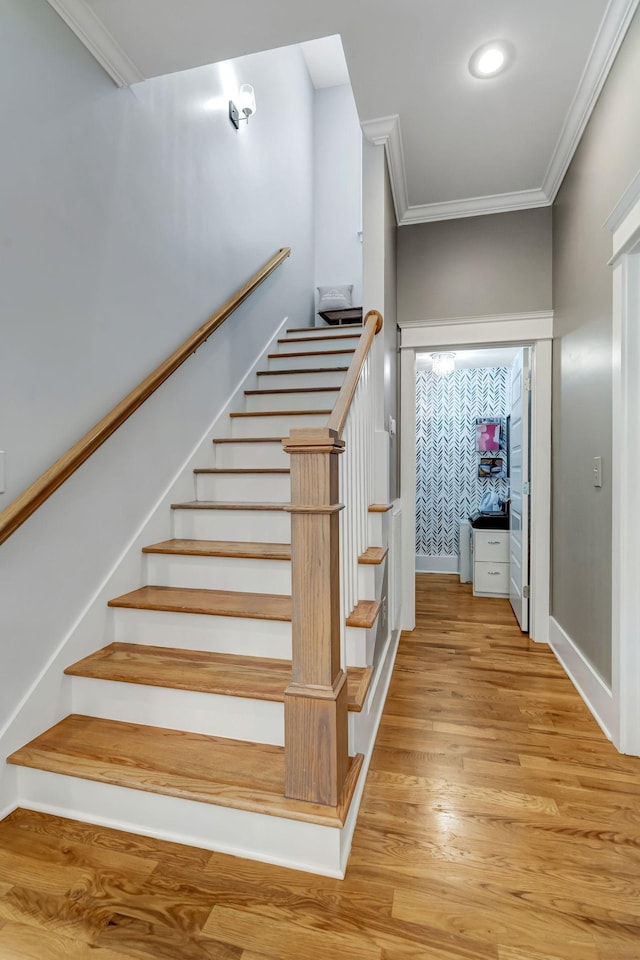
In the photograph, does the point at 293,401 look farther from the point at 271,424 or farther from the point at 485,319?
the point at 485,319

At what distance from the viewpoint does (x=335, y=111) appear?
17.6 ft

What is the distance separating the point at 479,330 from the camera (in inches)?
120

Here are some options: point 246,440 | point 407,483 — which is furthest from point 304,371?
point 407,483

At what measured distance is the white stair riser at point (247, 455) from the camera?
273 centimetres

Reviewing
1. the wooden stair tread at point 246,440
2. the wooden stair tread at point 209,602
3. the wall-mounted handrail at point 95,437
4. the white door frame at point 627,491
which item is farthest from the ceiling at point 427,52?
the wooden stair tread at point 209,602

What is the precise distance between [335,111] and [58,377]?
5343mm

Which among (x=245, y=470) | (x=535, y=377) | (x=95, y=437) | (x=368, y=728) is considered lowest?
(x=368, y=728)

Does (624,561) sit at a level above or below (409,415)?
below

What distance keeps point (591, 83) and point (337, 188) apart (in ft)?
12.3

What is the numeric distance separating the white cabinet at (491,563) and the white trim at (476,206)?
2.39 metres

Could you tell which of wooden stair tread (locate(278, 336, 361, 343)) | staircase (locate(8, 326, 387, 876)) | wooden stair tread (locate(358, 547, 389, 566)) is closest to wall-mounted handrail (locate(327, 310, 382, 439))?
staircase (locate(8, 326, 387, 876))

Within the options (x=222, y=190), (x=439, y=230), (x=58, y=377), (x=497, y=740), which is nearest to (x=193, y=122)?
(x=222, y=190)

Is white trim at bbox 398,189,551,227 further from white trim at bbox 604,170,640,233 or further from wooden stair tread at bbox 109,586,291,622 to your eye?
wooden stair tread at bbox 109,586,291,622

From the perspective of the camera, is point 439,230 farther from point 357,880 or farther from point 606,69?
point 357,880
